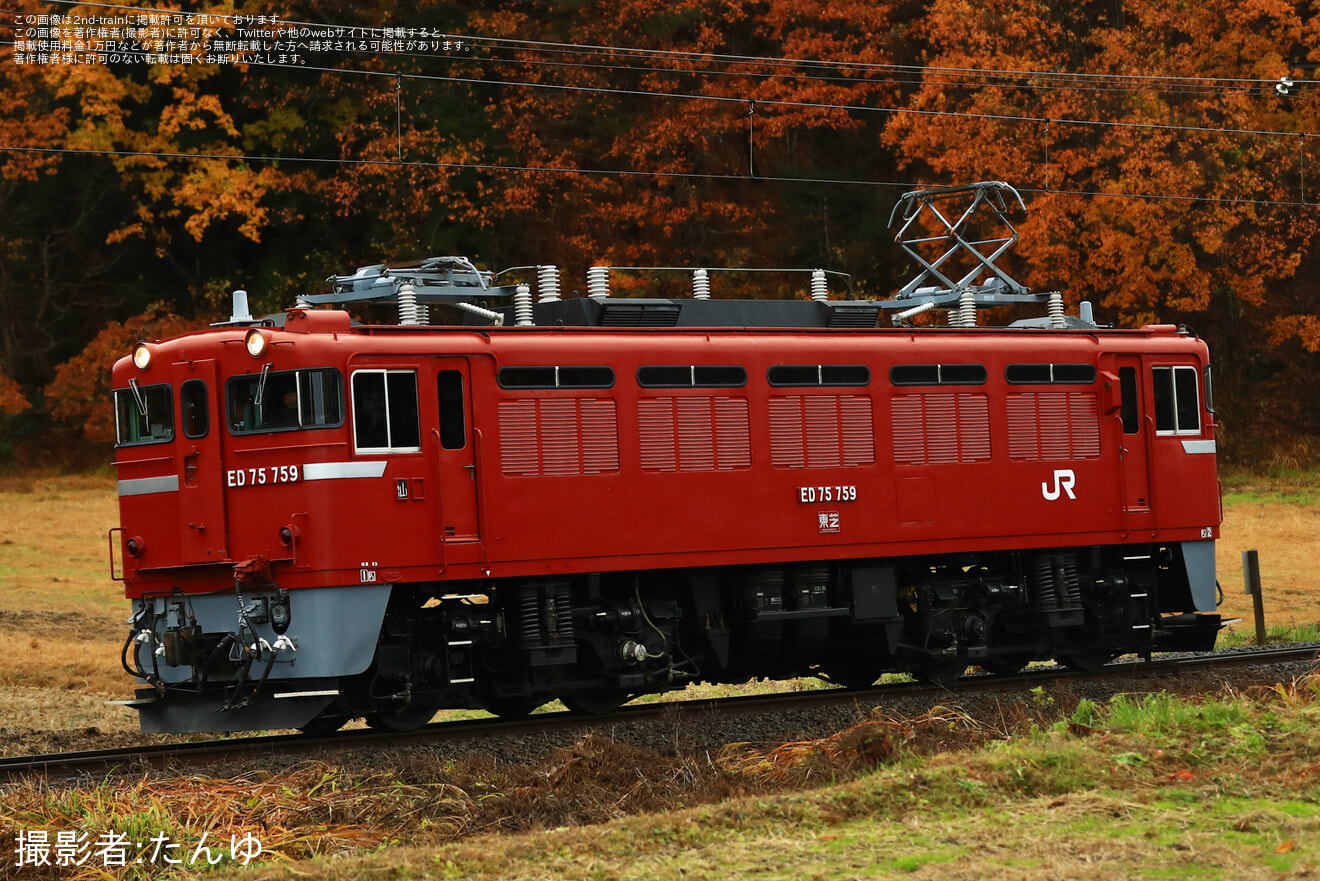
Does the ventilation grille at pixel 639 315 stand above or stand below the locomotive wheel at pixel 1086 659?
above

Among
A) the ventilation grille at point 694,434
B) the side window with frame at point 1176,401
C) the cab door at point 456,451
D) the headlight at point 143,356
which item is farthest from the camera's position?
the side window with frame at point 1176,401

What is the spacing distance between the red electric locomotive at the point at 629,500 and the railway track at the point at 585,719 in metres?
0.28

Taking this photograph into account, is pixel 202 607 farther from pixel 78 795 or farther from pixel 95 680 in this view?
pixel 95 680

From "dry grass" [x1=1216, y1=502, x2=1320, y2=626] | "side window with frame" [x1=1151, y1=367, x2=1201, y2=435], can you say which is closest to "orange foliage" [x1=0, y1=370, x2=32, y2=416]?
"dry grass" [x1=1216, y1=502, x2=1320, y2=626]

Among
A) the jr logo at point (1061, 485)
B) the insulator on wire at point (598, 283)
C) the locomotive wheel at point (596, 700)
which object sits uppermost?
the insulator on wire at point (598, 283)

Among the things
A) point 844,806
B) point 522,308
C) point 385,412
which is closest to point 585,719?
point 385,412

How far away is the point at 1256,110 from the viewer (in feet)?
133

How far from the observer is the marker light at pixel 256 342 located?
14.6 meters

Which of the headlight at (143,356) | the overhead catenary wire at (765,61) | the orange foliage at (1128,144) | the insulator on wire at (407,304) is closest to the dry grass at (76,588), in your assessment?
the headlight at (143,356)

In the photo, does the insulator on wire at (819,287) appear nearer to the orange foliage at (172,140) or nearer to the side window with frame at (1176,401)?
the side window with frame at (1176,401)

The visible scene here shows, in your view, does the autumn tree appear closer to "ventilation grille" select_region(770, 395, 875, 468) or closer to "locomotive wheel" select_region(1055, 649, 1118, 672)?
"locomotive wheel" select_region(1055, 649, 1118, 672)

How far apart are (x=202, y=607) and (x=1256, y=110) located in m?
33.6

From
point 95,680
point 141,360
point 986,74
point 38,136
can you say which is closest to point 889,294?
point 986,74

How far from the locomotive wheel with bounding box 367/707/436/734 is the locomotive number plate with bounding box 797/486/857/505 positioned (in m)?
4.48
